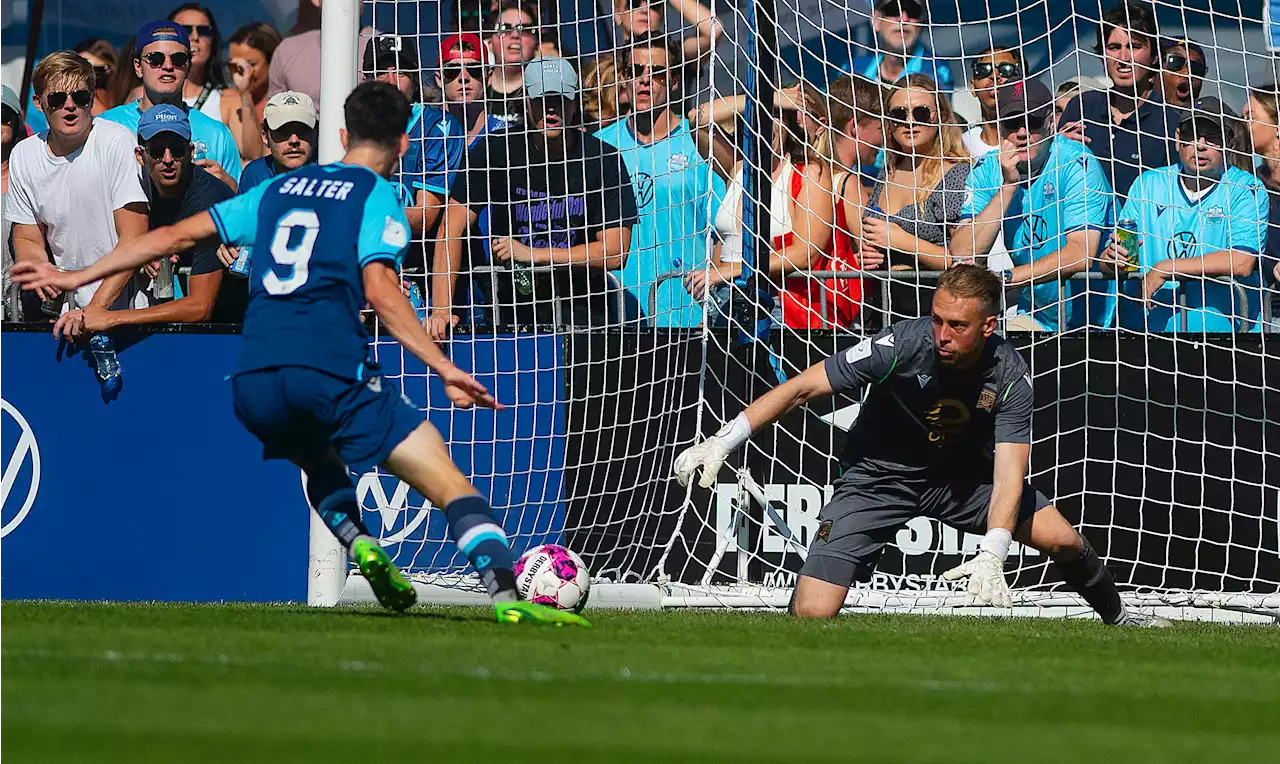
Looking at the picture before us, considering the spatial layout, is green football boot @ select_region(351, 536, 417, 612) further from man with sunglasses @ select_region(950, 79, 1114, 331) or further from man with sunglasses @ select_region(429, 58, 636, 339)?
man with sunglasses @ select_region(950, 79, 1114, 331)

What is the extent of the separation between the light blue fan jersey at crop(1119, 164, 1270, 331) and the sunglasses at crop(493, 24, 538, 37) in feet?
12.6

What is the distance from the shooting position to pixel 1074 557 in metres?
8.12

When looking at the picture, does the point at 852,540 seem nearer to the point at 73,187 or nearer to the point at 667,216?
the point at 667,216

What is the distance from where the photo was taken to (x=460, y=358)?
9.87m

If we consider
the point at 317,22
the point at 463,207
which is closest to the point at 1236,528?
the point at 463,207

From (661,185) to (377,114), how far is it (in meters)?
3.88

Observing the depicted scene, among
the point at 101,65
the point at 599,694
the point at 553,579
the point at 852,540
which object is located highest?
the point at 101,65

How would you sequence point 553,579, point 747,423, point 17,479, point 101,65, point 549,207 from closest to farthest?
point 553,579, point 747,423, point 17,479, point 549,207, point 101,65

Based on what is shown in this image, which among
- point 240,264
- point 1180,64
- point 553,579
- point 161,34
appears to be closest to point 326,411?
point 553,579

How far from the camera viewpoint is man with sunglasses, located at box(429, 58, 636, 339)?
33.2 feet

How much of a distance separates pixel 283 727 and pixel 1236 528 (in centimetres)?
729

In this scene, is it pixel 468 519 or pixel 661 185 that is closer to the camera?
pixel 468 519

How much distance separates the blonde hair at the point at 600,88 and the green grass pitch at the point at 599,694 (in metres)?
4.43

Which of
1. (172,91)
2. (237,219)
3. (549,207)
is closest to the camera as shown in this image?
(237,219)
